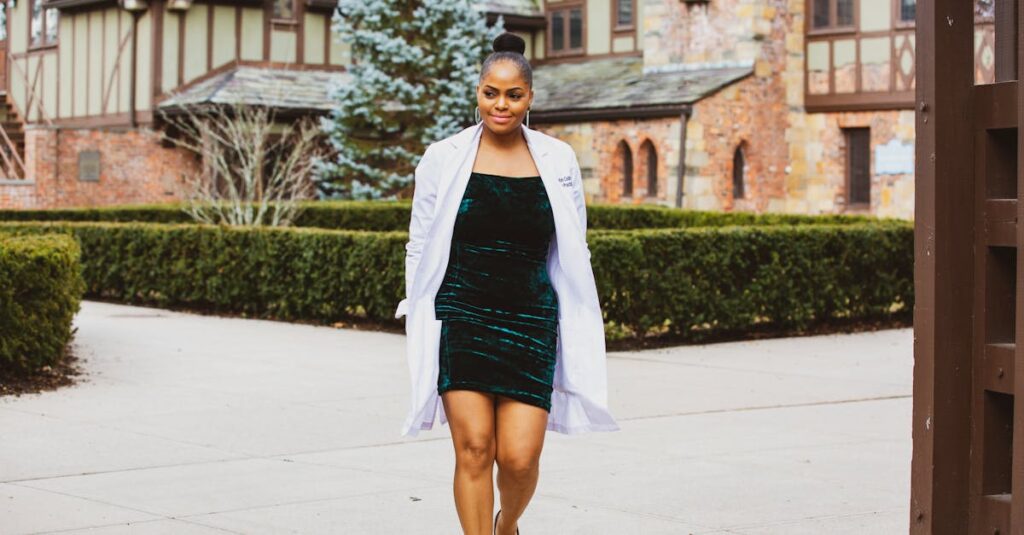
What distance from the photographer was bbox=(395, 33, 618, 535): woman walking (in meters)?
4.82

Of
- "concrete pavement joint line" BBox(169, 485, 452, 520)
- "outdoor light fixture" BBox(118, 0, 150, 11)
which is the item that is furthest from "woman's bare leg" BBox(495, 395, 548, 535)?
"outdoor light fixture" BBox(118, 0, 150, 11)

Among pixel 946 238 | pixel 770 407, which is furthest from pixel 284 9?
→ pixel 946 238

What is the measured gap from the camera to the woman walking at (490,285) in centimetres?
482

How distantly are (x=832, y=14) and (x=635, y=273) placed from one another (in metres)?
14.7

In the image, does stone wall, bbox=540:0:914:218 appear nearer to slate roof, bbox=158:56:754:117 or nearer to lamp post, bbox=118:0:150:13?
slate roof, bbox=158:56:754:117

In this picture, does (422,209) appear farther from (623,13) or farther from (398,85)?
(623,13)

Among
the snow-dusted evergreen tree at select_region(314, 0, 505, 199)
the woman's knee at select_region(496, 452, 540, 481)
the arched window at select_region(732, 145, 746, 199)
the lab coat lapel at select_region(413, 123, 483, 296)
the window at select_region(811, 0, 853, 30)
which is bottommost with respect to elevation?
the woman's knee at select_region(496, 452, 540, 481)

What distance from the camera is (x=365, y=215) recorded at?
2383 cm

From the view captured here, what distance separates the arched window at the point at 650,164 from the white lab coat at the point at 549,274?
72.3ft

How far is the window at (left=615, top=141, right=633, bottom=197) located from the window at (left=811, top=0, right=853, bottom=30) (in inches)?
162

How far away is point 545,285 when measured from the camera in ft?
16.2

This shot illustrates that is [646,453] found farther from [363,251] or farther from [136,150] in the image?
[136,150]

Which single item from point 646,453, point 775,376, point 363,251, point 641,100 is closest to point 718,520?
point 646,453

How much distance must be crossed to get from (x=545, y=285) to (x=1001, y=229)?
158 cm
